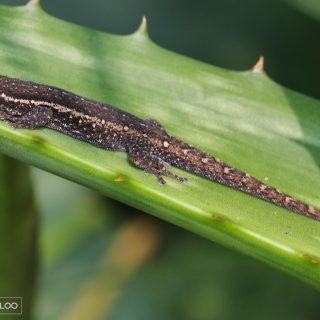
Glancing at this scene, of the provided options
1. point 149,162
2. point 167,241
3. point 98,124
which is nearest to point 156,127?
point 149,162

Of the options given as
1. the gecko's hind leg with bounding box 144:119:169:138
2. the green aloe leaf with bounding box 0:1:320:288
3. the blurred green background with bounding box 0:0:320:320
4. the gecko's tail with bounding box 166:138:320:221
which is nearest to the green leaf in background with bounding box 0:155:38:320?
the green aloe leaf with bounding box 0:1:320:288

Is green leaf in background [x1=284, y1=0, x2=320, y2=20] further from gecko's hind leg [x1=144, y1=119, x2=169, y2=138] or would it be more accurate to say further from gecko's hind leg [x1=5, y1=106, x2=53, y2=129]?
gecko's hind leg [x1=5, y1=106, x2=53, y2=129]

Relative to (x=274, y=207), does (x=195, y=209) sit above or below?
above

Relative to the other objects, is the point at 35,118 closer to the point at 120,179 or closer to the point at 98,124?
the point at 98,124

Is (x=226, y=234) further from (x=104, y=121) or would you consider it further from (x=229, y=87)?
(x=104, y=121)

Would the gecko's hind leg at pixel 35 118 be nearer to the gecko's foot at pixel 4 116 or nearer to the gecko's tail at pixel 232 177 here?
the gecko's foot at pixel 4 116

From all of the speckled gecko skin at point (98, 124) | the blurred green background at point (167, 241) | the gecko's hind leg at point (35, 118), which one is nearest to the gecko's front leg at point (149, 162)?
the speckled gecko skin at point (98, 124)

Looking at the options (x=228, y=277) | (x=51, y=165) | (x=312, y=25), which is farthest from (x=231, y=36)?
(x=51, y=165)
